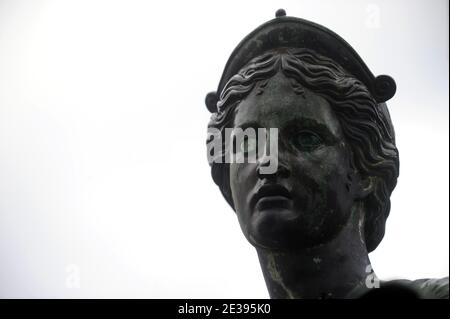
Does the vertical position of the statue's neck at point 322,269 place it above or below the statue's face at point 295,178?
below

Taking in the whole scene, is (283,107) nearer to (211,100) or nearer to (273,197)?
(273,197)

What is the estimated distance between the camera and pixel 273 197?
29.5ft

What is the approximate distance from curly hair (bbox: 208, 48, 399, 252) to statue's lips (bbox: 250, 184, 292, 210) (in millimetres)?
934

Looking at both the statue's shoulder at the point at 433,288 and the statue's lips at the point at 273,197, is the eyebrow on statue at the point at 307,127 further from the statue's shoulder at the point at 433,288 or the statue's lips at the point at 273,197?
the statue's shoulder at the point at 433,288

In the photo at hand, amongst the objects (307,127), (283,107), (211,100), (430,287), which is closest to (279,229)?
(307,127)

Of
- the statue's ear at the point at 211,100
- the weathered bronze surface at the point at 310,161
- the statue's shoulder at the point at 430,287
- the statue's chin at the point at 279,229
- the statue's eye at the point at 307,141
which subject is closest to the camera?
the statue's shoulder at the point at 430,287

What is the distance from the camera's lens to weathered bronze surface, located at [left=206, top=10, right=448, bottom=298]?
9.02 m

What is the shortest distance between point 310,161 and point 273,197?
1.61 feet

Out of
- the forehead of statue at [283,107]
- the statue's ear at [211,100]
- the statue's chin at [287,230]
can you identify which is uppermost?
the statue's ear at [211,100]

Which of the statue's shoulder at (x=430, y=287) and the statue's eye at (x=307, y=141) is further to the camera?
the statue's eye at (x=307, y=141)

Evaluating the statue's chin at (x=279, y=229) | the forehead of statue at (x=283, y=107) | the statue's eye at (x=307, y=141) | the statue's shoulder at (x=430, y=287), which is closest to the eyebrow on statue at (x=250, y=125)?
the forehead of statue at (x=283, y=107)

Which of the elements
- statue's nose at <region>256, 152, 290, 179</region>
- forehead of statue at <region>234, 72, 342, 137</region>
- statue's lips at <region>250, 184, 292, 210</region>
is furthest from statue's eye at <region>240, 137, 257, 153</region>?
statue's lips at <region>250, 184, 292, 210</region>

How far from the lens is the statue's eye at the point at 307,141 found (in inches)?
365

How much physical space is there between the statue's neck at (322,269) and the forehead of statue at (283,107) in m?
1.03
